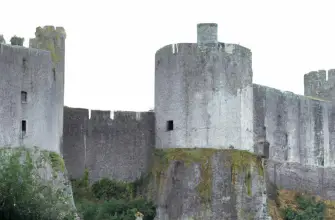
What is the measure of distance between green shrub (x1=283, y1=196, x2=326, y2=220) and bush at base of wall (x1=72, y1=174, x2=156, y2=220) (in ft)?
24.5

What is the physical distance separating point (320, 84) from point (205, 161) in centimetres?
1435

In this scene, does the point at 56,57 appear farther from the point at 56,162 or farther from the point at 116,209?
the point at 116,209

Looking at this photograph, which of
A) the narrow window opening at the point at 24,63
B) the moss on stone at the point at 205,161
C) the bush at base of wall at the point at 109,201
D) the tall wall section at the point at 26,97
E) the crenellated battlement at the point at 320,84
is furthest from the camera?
the crenellated battlement at the point at 320,84

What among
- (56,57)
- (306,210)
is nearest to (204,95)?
(56,57)

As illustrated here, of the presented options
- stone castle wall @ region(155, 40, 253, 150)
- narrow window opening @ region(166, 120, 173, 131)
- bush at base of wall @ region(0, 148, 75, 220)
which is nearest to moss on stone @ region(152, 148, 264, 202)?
stone castle wall @ region(155, 40, 253, 150)

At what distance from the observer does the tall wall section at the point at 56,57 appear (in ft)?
118

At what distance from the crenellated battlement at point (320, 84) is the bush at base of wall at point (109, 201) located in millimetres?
14272

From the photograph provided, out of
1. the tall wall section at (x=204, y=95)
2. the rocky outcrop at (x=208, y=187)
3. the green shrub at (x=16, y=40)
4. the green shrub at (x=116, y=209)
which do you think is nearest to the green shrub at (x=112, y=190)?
the green shrub at (x=116, y=209)

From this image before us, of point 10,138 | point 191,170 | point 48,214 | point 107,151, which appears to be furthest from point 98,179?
point 48,214

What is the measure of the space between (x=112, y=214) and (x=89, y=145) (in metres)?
3.49

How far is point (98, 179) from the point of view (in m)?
39.3

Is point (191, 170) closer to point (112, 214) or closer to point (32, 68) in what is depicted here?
point (112, 214)

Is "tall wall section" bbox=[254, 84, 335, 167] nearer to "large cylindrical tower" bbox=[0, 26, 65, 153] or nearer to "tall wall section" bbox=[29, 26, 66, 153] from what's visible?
"tall wall section" bbox=[29, 26, 66, 153]

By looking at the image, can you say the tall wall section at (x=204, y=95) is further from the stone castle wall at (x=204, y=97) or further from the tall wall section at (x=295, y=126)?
the tall wall section at (x=295, y=126)
